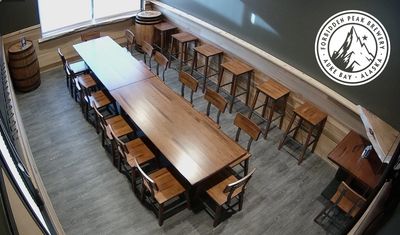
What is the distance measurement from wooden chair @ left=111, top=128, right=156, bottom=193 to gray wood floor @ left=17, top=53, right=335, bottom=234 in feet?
1.08

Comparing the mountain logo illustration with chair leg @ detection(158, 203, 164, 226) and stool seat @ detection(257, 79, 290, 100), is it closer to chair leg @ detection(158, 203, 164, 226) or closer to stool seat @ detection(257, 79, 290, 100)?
stool seat @ detection(257, 79, 290, 100)

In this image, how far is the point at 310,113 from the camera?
4.36 meters

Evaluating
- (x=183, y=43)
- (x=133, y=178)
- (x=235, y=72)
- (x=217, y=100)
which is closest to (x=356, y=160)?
(x=217, y=100)

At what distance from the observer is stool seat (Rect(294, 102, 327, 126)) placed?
424cm

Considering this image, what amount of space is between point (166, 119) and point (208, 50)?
2.05 meters

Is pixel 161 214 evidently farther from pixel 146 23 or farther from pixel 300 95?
pixel 146 23

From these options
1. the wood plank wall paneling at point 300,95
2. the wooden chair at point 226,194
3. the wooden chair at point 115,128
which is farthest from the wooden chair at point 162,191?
the wood plank wall paneling at point 300,95

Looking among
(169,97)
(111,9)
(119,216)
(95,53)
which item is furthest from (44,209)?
(111,9)

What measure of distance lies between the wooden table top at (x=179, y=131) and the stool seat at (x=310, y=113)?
1151 mm

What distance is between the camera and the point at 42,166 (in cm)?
421

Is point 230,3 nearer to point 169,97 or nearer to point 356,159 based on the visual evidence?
point 169,97

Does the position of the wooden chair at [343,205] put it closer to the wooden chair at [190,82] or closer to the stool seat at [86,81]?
the wooden chair at [190,82]

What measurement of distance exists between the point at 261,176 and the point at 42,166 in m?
2.81

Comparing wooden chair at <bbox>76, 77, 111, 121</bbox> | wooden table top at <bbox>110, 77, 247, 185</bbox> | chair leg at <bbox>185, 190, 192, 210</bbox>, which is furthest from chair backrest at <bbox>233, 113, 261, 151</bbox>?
wooden chair at <bbox>76, 77, 111, 121</bbox>
